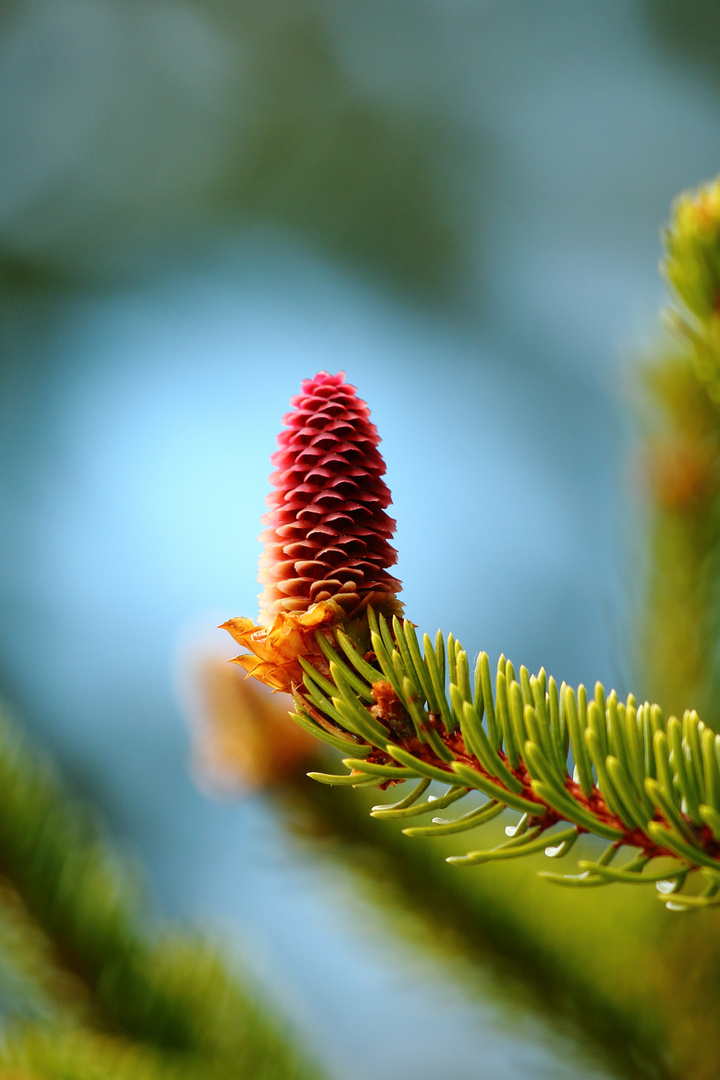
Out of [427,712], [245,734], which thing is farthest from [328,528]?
[245,734]

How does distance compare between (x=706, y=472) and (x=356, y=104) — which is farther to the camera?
(x=356, y=104)

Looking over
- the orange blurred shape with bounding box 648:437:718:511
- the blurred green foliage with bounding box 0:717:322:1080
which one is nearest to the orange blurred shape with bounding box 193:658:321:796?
the blurred green foliage with bounding box 0:717:322:1080

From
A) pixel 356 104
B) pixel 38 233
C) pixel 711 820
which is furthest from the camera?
pixel 356 104

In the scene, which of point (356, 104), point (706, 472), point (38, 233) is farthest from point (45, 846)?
point (356, 104)

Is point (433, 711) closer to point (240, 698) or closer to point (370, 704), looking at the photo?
point (370, 704)

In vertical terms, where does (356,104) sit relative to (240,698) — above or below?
above

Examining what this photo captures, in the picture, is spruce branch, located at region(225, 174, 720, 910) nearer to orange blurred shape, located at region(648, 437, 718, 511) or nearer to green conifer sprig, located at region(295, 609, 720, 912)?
green conifer sprig, located at region(295, 609, 720, 912)

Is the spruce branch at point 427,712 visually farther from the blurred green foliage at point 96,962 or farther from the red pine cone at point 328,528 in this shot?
the blurred green foliage at point 96,962

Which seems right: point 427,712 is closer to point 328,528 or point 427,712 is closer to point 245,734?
point 328,528
